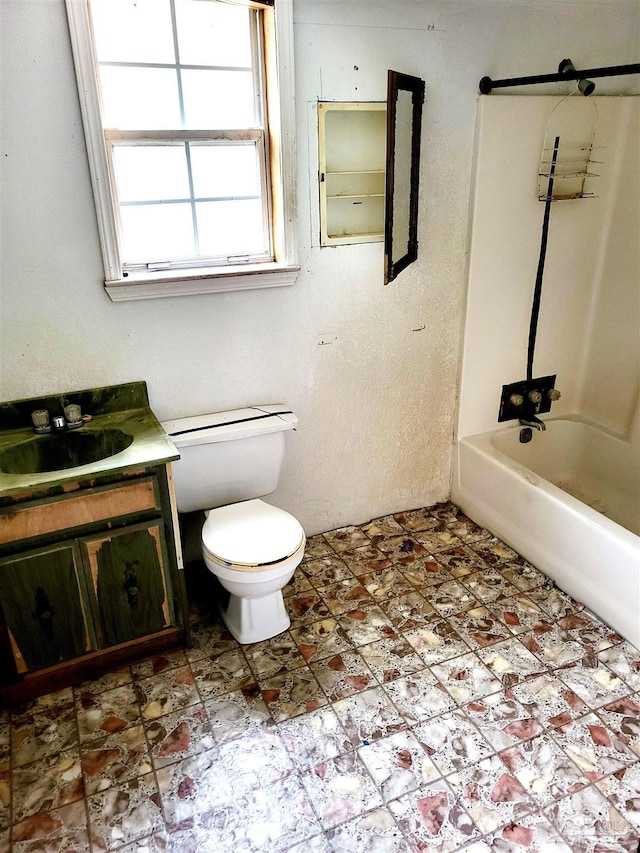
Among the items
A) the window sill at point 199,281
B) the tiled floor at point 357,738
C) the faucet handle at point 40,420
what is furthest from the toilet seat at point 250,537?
the window sill at point 199,281

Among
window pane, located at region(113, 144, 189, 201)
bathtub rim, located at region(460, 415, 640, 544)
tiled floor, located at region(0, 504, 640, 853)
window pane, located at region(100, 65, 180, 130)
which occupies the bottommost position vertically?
tiled floor, located at region(0, 504, 640, 853)

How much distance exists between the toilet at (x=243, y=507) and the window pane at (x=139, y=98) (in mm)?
1056

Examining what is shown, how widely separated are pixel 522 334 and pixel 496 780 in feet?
6.38

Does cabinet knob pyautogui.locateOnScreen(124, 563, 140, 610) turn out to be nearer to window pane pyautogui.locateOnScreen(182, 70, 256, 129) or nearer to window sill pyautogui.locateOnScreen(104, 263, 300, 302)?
window sill pyautogui.locateOnScreen(104, 263, 300, 302)

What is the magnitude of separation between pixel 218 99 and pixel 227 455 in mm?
1280

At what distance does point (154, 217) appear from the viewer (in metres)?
2.17

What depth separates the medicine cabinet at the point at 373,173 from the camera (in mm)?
2227

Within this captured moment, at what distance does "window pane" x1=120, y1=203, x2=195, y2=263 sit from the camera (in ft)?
7.04

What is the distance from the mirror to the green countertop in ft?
3.41

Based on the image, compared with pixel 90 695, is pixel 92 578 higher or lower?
higher

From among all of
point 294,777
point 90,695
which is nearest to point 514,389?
point 294,777

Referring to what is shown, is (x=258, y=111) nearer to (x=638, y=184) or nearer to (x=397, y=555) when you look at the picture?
(x=638, y=184)

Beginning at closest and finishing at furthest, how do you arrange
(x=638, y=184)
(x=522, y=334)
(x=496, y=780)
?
(x=496, y=780) < (x=638, y=184) < (x=522, y=334)

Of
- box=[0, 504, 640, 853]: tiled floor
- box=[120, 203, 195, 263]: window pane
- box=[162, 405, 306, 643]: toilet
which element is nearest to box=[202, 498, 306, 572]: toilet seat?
box=[162, 405, 306, 643]: toilet
